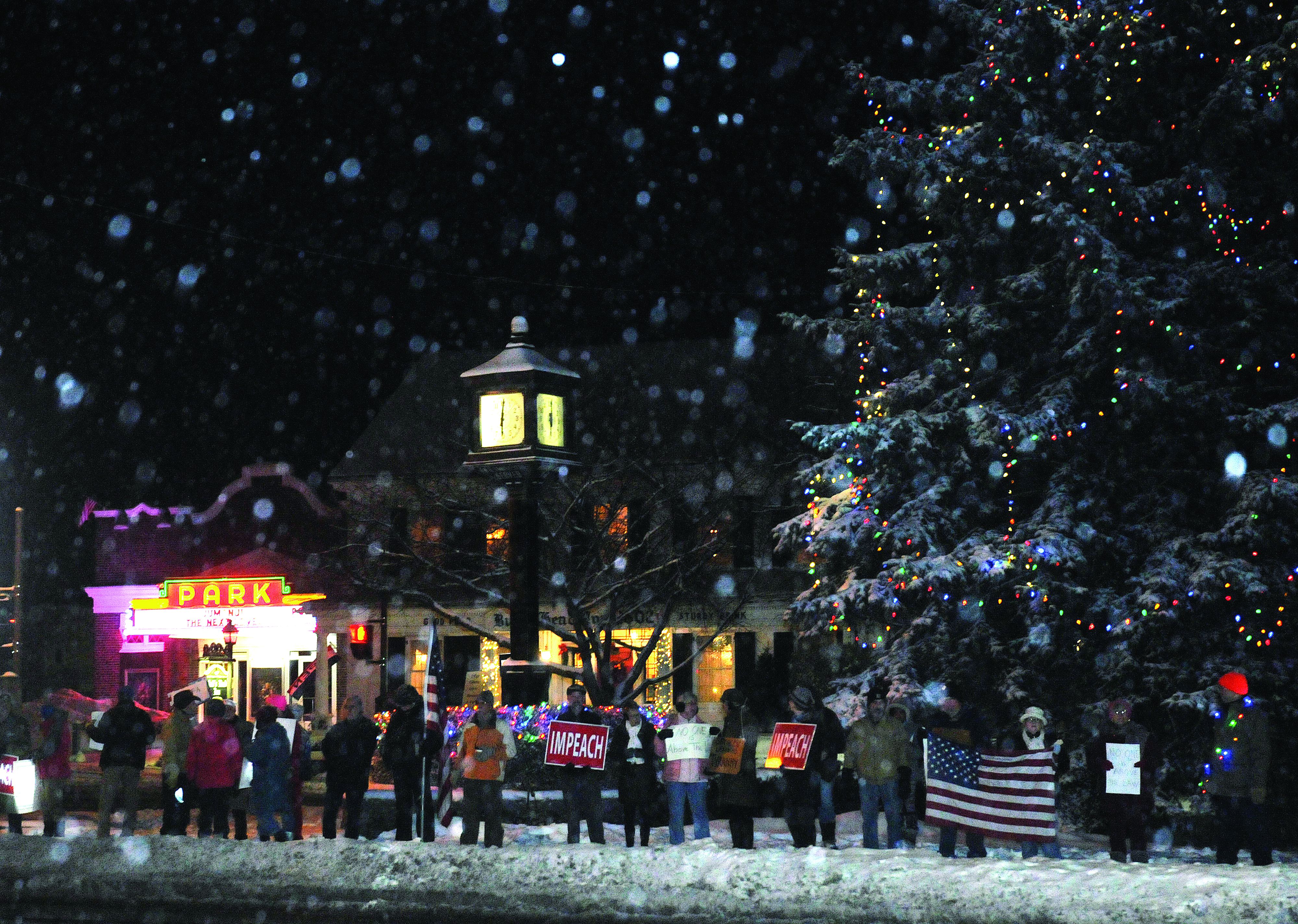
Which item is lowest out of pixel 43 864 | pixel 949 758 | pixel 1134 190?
pixel 43 864

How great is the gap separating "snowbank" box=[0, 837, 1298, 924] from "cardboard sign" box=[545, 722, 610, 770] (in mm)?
876

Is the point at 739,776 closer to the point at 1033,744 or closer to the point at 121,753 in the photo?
the point at 1033,744

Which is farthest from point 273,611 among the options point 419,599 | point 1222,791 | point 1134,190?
point 1222,791

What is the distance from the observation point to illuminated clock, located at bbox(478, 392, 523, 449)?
17000 mm

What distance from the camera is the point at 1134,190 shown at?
20375mm

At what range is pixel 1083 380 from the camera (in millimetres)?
20844

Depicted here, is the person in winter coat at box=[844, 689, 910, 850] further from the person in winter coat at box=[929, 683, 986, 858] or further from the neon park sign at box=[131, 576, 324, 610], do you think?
the neon park sign at box=[131, 576, 324, 610]

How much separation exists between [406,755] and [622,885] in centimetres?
387

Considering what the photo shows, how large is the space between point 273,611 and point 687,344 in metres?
15.6

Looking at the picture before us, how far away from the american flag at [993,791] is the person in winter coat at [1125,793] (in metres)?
0.53

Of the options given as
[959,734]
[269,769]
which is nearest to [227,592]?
[269,769]

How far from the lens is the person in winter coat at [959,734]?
14820 millimetres

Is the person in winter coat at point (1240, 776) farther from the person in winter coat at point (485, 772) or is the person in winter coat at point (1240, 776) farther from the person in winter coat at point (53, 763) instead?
the person in winter coat at point (53, 763)

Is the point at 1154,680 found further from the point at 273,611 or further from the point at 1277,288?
the point at 273,611
